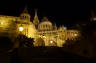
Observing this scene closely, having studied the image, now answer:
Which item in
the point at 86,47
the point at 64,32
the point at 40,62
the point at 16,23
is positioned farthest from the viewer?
the point at 64,32

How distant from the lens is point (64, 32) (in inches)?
1644

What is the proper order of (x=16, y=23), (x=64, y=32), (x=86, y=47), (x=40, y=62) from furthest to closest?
(x=64, y=32)
(x=16, y=23)
(x=86, y=47)
(x=40, y=62)

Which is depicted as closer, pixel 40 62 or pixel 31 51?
pixel 40 62

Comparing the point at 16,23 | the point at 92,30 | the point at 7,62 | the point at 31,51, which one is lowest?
the point at 7,62

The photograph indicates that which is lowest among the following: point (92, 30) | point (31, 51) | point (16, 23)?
point (31, 51)

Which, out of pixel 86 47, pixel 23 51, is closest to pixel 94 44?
pixel 86 47

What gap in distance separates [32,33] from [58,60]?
100 ft

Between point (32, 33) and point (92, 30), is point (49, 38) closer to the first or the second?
point (32, 33)

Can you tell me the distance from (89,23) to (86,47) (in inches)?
102

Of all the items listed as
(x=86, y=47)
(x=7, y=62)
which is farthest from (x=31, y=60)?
(x=86, y=47)

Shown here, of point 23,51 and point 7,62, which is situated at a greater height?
point 23,51

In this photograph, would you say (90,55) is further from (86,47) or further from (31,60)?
(31,60)

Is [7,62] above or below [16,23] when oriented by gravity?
below

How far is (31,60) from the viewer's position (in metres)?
13.3
